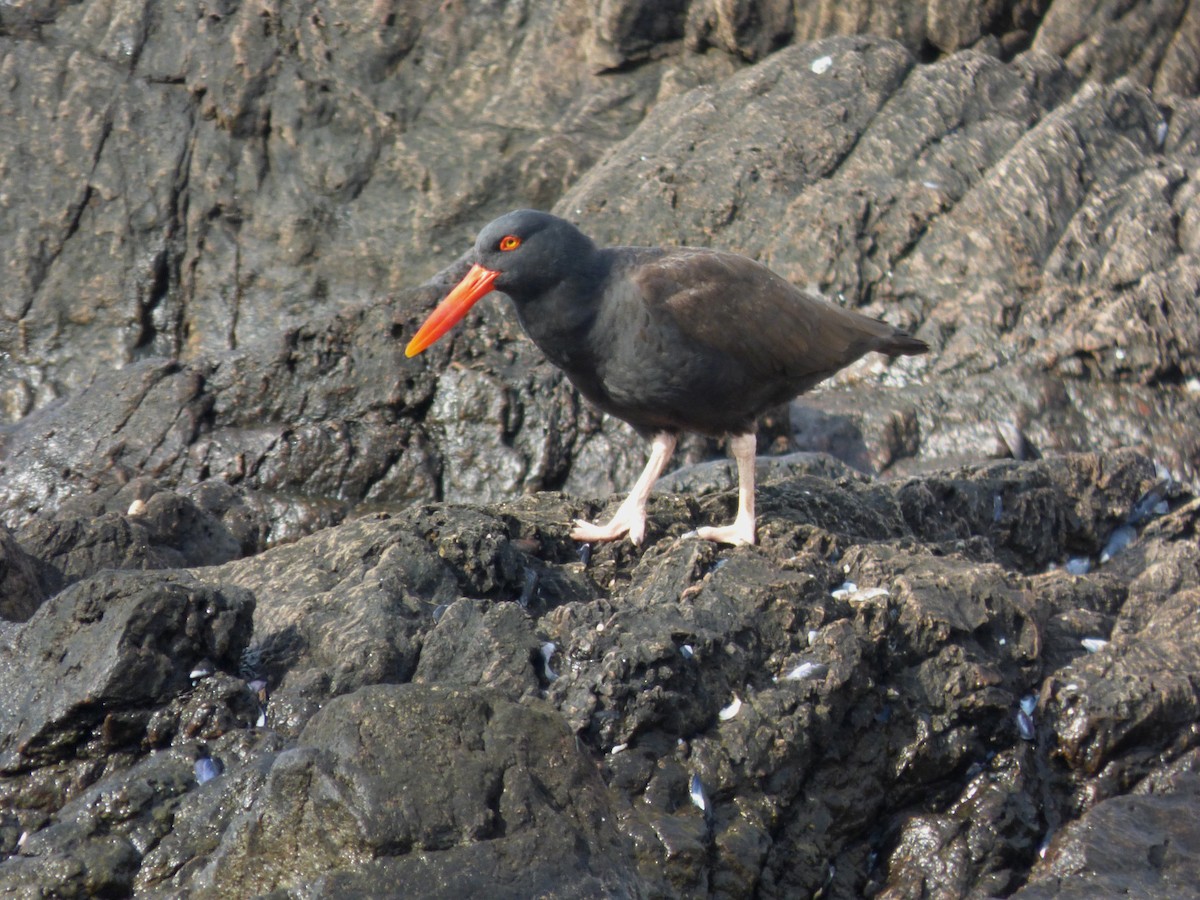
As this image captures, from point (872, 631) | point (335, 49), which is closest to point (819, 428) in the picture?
point (872, 631)

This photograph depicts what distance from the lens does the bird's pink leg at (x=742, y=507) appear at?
5.36 metres

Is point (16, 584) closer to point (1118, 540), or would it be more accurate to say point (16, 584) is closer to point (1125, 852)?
point (1125, 852)

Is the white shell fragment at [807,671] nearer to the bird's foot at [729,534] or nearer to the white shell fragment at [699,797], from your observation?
the white shell fragment at [699,797]

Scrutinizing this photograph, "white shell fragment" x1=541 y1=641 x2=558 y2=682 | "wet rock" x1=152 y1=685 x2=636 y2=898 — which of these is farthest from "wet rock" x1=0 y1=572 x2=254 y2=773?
"white shell fragment" x1=541 y1=641 x2=558 y2=682

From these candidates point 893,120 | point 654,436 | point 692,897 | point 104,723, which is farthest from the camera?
point 893,120

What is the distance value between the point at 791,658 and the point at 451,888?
157cm

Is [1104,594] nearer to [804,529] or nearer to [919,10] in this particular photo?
[804,529]

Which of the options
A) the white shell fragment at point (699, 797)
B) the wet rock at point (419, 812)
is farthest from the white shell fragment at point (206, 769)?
the white shell fragment at point (699, 797)

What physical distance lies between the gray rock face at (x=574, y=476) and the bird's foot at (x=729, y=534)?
6.2 inches

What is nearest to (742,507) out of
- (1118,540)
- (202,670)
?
(202,670)

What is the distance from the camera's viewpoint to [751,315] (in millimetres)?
5934

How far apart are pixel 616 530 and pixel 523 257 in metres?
1.18

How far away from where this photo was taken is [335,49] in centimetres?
1447

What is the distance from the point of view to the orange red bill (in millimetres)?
5633
